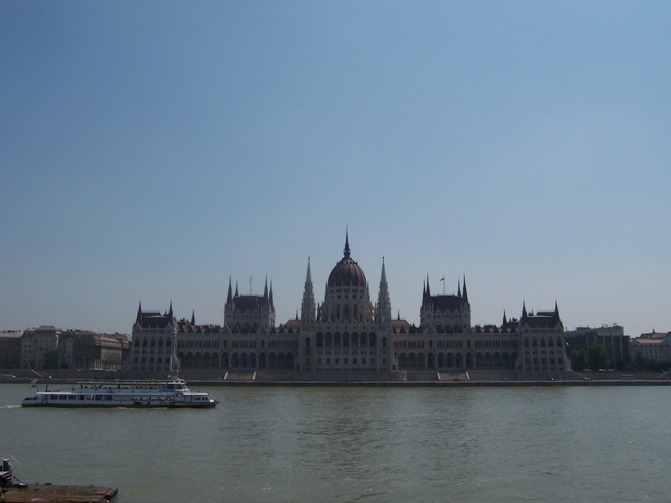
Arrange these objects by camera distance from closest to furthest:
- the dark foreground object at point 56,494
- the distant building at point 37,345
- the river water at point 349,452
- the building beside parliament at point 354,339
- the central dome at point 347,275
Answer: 1. the dark foreground object at point 56,494
2. the river water at point 349,452
3. the building beside parliament at point 354,339
4. the central dome at point 347,275
5. the distant building at point 37,345

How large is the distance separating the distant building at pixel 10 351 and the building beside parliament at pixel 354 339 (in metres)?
42.3

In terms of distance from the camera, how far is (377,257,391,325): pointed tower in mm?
130000

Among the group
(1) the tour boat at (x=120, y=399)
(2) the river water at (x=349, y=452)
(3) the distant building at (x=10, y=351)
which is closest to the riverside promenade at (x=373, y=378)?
(1) the tour boat at (x=120, y=399)

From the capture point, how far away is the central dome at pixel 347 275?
133750 mm

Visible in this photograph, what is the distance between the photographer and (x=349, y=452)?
37688 mm

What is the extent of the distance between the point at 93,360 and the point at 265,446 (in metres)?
128

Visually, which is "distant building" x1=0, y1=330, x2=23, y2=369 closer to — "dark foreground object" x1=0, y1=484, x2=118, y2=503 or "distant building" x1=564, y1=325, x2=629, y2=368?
"distant building" x1=564, y1=325, x2=629, y2=368

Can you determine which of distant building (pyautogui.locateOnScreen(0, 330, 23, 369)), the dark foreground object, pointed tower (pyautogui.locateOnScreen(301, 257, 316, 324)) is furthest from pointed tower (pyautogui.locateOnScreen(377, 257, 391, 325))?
the dark foreground object

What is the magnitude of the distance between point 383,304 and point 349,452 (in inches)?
3746

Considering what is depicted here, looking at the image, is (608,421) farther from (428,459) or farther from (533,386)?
(533,386)

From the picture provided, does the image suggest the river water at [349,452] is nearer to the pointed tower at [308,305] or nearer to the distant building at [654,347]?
the pointed tower at [308,305]

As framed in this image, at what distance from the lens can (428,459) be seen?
35.9 m

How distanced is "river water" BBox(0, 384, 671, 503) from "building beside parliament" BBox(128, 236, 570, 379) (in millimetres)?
63373

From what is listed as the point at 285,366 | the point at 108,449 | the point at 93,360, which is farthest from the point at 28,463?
the point at 93,360
